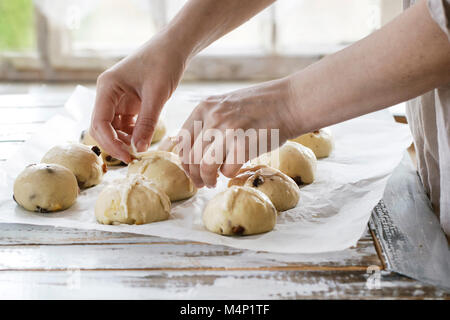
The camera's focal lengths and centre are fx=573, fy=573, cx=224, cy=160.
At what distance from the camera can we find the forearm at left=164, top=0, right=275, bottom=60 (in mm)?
1432

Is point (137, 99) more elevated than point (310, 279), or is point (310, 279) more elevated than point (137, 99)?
point (137, 99)

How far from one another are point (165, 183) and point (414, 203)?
0.61 meters

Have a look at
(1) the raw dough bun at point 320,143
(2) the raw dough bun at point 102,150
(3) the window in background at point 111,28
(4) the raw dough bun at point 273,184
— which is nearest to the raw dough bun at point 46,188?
(2) the raw dough bun at point 102,150

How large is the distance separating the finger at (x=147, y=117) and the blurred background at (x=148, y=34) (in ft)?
6.75

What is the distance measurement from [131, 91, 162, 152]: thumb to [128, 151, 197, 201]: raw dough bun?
0.11m

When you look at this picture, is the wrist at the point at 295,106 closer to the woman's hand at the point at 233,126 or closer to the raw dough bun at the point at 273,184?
the woman's hand at the point at 233,126

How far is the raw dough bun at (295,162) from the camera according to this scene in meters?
1.55

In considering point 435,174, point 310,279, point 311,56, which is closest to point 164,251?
point 310,279

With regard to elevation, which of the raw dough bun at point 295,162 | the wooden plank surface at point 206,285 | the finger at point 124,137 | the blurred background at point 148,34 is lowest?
the wooden plank surface at point 206,285

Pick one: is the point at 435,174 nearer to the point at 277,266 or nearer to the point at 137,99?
the point at 277,266

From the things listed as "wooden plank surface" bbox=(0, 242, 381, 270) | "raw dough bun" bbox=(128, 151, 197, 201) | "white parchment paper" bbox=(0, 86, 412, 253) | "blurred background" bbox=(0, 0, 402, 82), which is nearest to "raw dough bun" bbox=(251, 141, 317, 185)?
"white parchment paper" bbox=(0, 86, 412, 253)

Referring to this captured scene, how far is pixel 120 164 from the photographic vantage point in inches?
67.9

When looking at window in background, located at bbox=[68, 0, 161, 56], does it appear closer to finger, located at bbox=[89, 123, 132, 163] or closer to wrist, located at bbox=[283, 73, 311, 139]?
finger, located at bbox=[89, 123, 132, 163]

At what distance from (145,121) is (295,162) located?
0.44 meters
